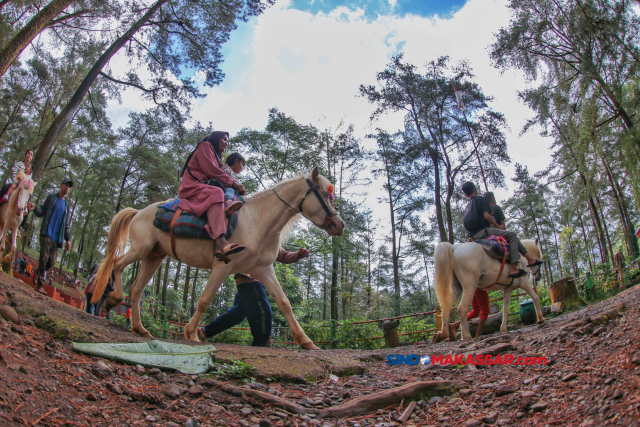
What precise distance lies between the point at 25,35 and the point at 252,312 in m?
6.72

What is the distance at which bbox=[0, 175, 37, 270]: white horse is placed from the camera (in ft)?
20.8

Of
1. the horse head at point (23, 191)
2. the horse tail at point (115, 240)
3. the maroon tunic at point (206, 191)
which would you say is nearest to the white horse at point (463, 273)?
the maroon tunic at point (206, 191)

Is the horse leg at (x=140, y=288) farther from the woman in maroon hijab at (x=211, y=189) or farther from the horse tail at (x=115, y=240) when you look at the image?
Answer: the woman in maroon hijab at (x=211, y=189)

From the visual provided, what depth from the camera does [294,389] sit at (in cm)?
295

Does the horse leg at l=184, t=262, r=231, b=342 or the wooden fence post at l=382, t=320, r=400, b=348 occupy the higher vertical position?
the horse leg at l=184, t=262, r=231, b=342

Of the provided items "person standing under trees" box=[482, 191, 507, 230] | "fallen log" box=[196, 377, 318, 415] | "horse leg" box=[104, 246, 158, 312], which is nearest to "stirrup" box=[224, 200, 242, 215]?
"horse leg" box=[104, 246, 158, 312]

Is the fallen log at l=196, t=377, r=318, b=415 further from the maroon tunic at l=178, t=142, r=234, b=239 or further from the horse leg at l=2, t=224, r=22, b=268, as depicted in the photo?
the horse leg at l=2, t=224, r=22, b=268

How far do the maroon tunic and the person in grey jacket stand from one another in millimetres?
3409

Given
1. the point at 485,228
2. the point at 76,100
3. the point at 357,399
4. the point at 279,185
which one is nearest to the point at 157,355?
the point at 357,399

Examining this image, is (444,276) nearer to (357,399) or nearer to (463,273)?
(463,273)

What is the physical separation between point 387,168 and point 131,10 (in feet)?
57.7

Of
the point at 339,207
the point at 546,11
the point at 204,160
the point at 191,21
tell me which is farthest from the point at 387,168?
the point at 204,160

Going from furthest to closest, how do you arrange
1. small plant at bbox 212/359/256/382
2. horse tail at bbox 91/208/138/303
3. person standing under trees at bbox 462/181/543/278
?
1. person standing under trees at bbox 462/181/543/278
2. horse tail at bbox 91/208/138/303
3. small plant at bbox 212/359/256/382

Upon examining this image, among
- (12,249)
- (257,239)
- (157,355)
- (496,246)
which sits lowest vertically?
(157,355)
